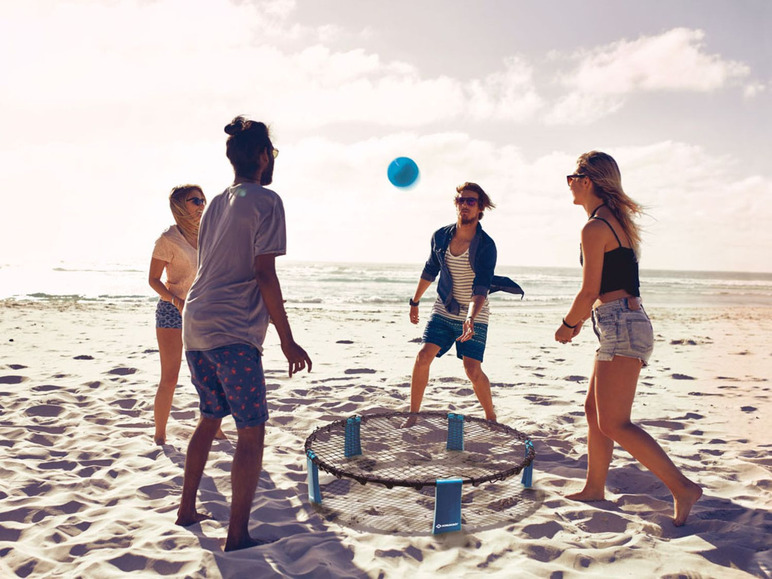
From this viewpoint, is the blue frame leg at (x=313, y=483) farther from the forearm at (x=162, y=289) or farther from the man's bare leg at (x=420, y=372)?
the forearm at (x=162, y=289)

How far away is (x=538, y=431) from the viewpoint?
16.5 ft

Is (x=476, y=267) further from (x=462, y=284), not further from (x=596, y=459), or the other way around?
(x=596, y=459)

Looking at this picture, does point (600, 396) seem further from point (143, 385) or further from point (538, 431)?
point (143, 385)

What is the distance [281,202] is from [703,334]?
1264cm

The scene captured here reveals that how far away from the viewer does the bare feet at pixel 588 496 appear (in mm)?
3562

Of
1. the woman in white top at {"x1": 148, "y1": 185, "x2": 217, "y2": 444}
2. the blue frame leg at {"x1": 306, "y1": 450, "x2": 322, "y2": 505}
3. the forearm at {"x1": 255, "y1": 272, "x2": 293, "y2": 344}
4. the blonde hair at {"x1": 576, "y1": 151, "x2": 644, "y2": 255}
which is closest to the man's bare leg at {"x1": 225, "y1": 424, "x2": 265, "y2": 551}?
the forearm at {"x1": 255, "y1": 272, "x2": 293, "y2": 344}

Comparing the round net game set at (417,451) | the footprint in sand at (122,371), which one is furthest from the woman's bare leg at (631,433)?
the footprint in sand at (122,371)

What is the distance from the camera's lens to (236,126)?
2.82 meters

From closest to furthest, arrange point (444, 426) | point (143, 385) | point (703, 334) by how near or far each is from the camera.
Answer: point (444, 426), point (143, 385), point (703, 334)

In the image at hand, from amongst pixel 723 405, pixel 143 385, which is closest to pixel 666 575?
pixel 723 405

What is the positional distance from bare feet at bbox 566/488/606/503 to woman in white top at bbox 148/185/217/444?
3220 mm

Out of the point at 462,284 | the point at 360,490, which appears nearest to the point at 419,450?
the point at 360,490

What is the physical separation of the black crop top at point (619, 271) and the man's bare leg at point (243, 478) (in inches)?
86.3

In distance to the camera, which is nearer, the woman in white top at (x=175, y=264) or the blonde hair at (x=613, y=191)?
the blonde hair at (x=613, y=191)
